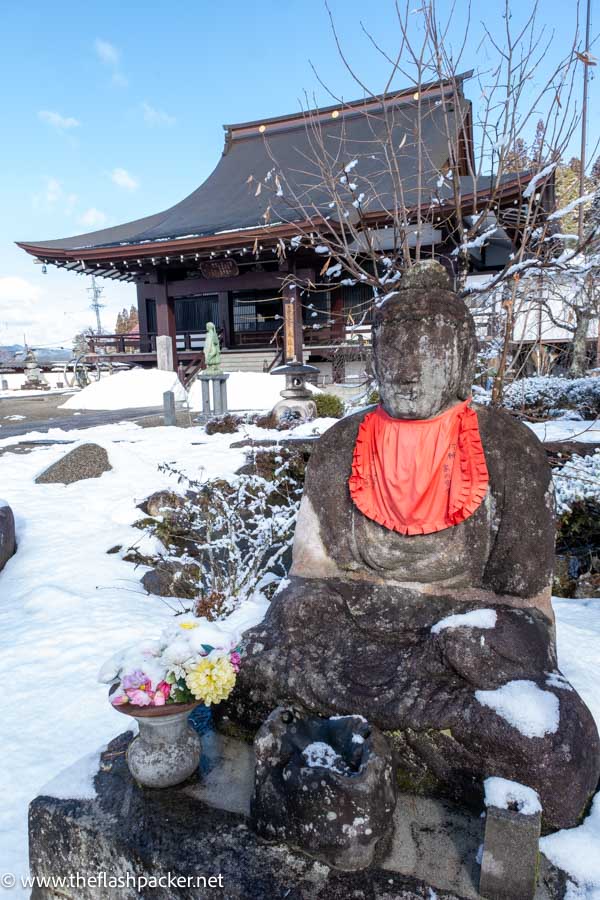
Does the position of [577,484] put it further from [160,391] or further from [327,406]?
[160,391]

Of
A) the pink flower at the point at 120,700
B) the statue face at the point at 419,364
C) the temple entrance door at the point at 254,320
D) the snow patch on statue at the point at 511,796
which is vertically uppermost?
the temple entrance door at the point at 254,320

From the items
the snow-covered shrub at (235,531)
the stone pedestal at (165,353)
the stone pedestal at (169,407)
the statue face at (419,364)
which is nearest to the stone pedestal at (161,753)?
the statue face at (419,364)

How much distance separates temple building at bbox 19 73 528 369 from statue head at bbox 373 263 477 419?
363 inches

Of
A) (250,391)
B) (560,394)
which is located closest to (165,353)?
(250,391)

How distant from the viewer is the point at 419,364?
2.04 m

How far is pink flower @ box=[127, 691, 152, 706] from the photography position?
5.49ft

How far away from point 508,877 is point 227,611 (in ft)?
9.25

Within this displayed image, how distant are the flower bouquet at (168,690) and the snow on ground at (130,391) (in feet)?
41.6

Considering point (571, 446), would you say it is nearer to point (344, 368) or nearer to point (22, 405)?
point (344, 368)

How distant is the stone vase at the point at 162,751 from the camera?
1.76 m

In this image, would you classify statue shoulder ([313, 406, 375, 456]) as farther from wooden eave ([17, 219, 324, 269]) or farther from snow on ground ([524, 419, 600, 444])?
wooden eave ([17, 219, 324, 269])

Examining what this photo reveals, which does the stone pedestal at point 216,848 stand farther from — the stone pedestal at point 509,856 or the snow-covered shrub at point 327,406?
the snow-covered shrub at point 327,406

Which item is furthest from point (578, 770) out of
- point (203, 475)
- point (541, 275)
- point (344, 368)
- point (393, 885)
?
point (344, 368)

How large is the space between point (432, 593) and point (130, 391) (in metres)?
14.2
